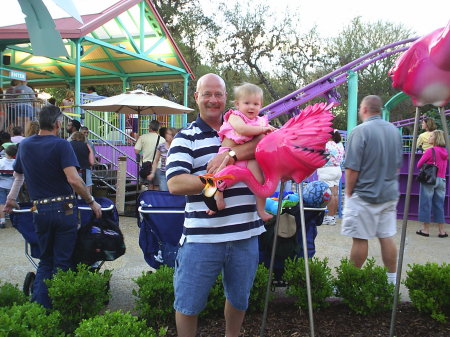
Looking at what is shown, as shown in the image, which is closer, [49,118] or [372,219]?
[49,118]

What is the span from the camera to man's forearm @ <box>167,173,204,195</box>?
211 centimetres

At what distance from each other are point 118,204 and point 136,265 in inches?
165

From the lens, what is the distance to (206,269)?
2293mm

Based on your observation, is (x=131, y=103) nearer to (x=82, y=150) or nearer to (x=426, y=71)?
(x=82, y=150)

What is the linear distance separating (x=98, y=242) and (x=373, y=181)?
2514mm

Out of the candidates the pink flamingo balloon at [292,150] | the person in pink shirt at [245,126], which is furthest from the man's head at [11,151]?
the pink flamingo balloon at [292,150]

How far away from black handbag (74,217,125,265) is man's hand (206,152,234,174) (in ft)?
5.96

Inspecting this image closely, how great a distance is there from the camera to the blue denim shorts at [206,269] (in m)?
2.28

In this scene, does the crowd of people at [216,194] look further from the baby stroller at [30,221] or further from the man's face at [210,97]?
the baby stroller at [30,221]

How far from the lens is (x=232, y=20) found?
27891 millimetres

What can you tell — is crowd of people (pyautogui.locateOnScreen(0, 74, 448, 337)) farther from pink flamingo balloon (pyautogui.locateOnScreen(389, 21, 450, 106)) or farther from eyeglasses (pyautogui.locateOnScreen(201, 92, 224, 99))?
pink flamingo balloon (pyautogui.locateOnScreen(389, 21, 450, 106))

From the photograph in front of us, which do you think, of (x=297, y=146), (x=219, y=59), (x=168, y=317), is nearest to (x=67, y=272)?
(x=168, y=317)

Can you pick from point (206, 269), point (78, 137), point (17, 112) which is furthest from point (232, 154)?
point (17, 112)

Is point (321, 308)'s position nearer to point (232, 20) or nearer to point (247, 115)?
point (247, 115)
